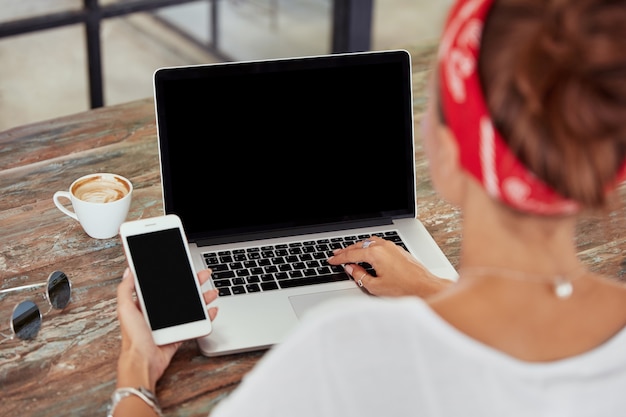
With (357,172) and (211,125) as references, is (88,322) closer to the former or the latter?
(211,125)

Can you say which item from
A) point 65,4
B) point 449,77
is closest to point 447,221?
point 449,77

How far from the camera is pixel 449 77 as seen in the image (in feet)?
2.51

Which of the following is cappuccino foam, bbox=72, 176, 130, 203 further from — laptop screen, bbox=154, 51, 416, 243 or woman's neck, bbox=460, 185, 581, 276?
woman's neck, bbox=460, 185, 581, 276

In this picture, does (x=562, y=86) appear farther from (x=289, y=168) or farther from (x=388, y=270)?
(x=289, y=168)

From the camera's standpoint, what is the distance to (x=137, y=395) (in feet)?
3.45

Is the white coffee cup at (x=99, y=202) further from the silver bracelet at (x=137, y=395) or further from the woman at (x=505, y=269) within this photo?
the woman at (x=505, y=269)

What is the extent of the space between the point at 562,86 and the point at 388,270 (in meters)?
0.63

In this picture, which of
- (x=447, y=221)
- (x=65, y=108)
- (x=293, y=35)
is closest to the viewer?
(x=447, y=221)

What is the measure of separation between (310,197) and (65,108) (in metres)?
2.05

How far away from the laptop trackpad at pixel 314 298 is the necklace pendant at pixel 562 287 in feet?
1.64

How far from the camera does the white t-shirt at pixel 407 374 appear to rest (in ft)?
2.56

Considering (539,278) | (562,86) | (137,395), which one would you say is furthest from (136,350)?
(562,86)

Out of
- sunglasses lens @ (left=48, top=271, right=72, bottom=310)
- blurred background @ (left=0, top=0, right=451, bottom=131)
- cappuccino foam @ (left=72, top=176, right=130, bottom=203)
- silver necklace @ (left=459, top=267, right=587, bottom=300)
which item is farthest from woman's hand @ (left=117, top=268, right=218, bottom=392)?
blurred background @ (left=0, top=0, right=451, bottom=131)

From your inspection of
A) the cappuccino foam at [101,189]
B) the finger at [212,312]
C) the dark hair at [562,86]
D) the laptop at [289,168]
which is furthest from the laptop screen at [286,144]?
the dark hair at [562,86]
